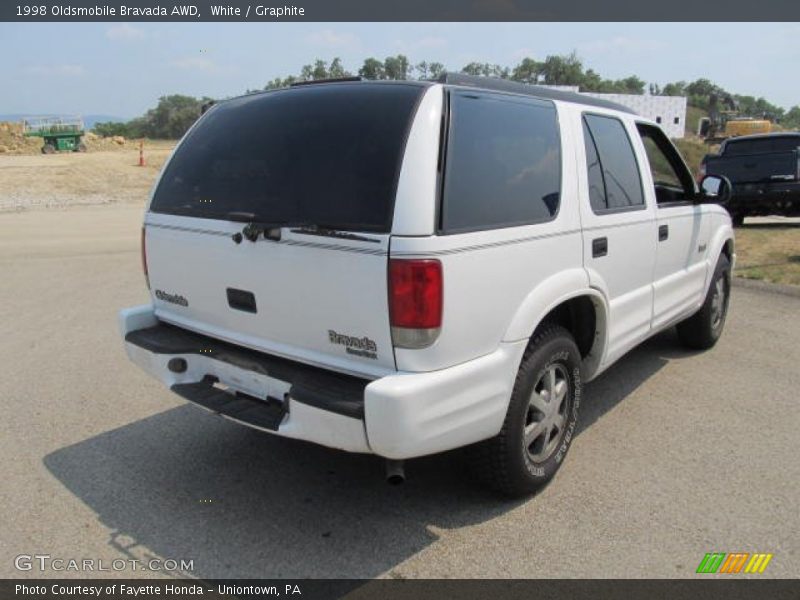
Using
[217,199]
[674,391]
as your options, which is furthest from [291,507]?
[674,391]

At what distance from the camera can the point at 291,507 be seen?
3.25 m

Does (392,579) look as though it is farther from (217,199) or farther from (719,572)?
(217,199)

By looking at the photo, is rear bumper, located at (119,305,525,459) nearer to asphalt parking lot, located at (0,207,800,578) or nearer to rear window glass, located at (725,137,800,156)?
asphalt parking lot, located at (0,207,800,578)

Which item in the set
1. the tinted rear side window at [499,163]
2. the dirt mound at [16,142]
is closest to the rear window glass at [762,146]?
the tinted rear side window at [499,163]

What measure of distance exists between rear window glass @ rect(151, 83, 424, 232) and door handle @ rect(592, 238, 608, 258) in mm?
1348

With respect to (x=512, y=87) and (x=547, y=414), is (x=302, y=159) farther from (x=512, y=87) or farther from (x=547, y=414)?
(x=547, y=414)

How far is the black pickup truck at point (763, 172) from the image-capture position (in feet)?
38.8

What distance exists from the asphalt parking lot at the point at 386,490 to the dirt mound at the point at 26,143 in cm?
4276

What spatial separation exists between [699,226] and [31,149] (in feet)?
151

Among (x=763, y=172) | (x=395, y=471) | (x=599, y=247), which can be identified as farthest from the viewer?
(x=763, y=172)

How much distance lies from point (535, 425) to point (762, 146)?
11643mm

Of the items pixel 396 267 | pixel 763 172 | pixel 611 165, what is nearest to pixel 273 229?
pixel 396 267

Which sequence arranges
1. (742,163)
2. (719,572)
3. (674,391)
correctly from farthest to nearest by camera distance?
(742,163), (674,391), (719,572)

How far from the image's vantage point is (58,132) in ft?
132
